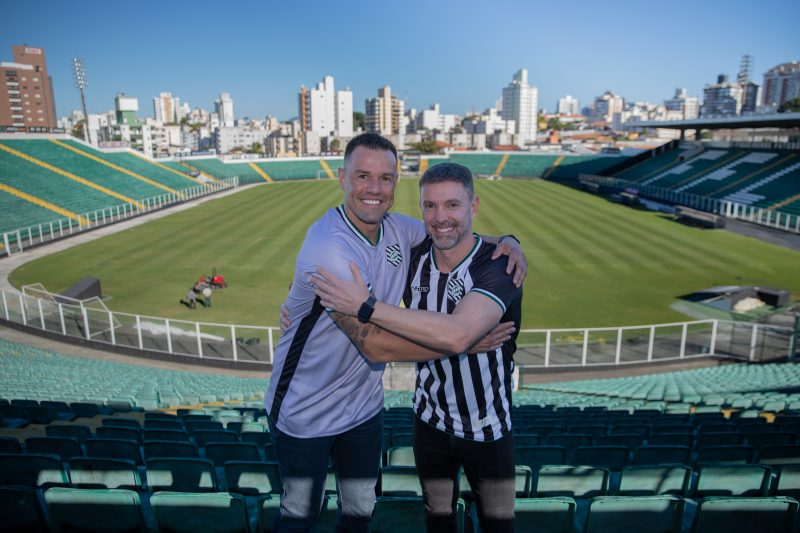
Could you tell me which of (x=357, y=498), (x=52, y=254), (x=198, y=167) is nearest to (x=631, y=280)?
(x=357, y=498)

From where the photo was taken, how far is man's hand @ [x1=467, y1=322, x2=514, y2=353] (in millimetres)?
2781

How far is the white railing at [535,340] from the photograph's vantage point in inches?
563

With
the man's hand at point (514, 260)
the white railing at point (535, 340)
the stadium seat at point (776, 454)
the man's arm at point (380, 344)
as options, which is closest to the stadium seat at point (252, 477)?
the man's arm at point (380, 344)

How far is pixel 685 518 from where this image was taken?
3570 mm

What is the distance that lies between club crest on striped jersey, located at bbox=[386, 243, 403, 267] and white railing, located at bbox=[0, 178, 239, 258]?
31586 millimetres

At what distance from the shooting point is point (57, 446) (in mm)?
4883

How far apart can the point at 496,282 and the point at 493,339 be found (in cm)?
31

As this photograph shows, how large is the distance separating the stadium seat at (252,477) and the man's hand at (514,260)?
7.71 ft

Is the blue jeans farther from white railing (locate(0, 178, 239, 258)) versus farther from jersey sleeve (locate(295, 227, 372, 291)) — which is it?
white railing (locate(0, 178, 239, 258))

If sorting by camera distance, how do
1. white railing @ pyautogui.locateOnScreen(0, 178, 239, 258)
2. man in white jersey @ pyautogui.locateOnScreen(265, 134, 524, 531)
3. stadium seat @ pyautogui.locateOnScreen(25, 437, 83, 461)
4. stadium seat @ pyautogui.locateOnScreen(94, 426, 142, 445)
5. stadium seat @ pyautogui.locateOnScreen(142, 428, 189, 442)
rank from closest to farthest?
man in white jersey @ pyautogui.locateOnScreen(265, 134, 524, 531) → stadium seat @ pyautogui.locateOnScreen(25, 437, 83, 461) → stadium seat @ pyautogui.locateOnScreen(142, 428, 189, 442) → stadium seat @ pyautogui.locateOnScreen(94, 426, 142, 445) → white railing @ pyautogui.locateOnScreen(0, 178, 239, 258)

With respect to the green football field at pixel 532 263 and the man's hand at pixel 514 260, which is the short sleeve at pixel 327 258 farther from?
the green football field at pixel 532 263

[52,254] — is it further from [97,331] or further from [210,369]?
[210,369]

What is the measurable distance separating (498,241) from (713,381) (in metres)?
11.2

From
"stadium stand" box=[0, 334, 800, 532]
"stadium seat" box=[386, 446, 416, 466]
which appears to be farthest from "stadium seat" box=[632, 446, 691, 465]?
"stadium seat" box=[386, 446, 416, 466]
